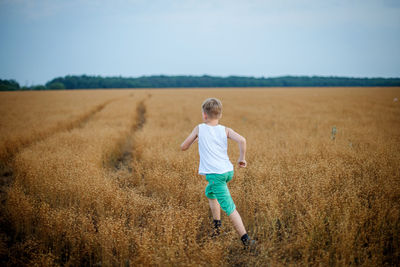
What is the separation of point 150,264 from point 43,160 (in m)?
4.13

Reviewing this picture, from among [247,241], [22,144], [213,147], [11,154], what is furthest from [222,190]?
[22,144]

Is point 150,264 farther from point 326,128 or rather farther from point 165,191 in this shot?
point 326,128

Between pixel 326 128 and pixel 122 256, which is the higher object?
pixel 326 128

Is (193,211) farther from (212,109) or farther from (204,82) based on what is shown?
(204,82)

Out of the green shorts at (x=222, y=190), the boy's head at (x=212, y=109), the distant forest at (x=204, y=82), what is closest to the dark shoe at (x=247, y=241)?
the green shorts at (x=222, y=190)

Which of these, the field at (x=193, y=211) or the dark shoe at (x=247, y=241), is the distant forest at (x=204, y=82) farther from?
the dark shoe at (x=247, y=241)

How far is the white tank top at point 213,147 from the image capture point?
2.37 meters

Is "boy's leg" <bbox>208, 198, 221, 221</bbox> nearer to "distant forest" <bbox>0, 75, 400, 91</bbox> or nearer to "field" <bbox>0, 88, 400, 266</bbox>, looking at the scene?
"field" <bbox>0, 88, 400, 266</bbox>

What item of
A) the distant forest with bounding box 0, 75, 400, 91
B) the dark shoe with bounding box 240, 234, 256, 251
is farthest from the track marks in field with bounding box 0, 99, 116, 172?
the distant forest with bounding box 0, 75, 400, 91

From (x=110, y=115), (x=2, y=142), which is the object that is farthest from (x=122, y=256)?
(x=110, y=115)

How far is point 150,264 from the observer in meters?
2.08

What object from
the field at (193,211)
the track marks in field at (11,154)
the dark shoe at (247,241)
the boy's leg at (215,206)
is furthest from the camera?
the track marks in field at (11,154)

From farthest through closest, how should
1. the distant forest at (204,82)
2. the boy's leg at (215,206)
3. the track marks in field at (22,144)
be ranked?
the distant forest at (204,82), the track marks in field at (22,144), the boy's leg at (215,206)

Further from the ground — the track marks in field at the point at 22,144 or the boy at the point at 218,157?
the boy at the point at 218,157
